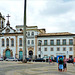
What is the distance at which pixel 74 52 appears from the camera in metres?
66.9

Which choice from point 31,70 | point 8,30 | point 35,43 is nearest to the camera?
point 31,70

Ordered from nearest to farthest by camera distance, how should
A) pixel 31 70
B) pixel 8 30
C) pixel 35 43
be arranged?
pixel 31 70, pixel 35 43, pixel 8 30

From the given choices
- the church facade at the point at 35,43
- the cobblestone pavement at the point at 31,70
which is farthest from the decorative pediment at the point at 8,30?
the cobblestone pavement at the point at 31,70

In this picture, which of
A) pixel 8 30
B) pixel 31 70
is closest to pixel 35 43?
pixel 8 30

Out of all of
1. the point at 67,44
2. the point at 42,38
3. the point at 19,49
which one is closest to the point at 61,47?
the point at 67,44

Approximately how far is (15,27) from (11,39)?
171 inches

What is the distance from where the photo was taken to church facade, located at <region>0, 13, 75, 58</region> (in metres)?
67.9

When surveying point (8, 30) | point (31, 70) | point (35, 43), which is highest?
point (8, 30)

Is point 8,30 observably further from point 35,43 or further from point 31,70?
point 31,70

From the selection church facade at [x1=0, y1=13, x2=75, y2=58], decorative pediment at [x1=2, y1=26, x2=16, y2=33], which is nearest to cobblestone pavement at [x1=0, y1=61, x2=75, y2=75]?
church facade at [x1=0, y1=13, x2=75, y2=58]

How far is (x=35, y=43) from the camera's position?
69938mm

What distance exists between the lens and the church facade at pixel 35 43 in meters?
67.9

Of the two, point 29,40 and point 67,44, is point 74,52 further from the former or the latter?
point 29,40

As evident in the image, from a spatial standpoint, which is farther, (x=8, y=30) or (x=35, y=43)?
(x=8, y=30)
